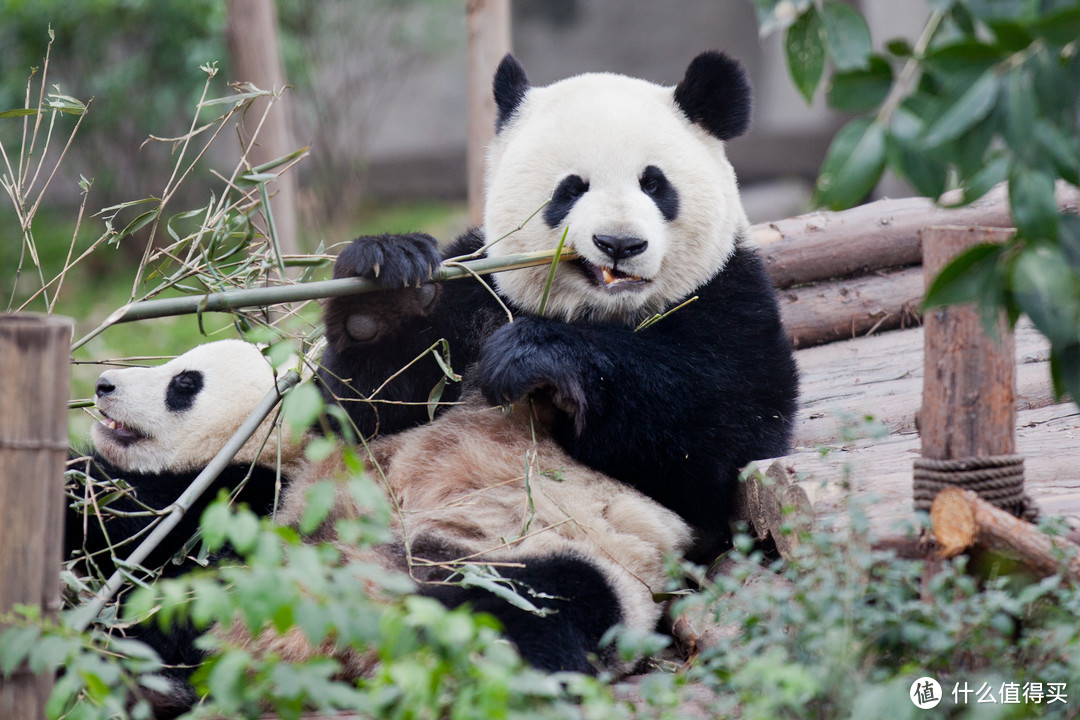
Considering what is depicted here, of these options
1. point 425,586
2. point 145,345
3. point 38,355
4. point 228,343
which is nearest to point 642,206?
point 425,586

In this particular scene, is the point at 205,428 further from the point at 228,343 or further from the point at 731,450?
the point at 731,450

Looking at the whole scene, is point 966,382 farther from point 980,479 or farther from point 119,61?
point 119,61

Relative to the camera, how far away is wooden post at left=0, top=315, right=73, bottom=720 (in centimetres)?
165

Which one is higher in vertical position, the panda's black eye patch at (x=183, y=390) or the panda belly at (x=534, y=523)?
the panda's black eye patch at (x=183, y=390)

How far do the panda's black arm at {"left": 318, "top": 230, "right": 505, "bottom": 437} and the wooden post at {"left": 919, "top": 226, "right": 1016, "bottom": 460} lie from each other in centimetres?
111

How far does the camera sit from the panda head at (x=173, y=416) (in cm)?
291

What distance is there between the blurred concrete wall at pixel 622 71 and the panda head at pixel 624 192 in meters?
6.91

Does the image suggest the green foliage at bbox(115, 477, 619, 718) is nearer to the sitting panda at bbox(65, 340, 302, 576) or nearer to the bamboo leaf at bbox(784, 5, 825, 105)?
the bamboo leaf at bbox(784, 5, 825, 105)

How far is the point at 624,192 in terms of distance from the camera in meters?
2.75

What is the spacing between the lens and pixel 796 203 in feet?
32.3

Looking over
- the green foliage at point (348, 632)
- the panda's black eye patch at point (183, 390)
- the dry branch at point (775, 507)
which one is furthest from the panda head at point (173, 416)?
the green foliage at point (348, 632)

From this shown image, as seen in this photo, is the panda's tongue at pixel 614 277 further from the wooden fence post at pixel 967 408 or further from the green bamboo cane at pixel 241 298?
the wooden fence post at pixel 967 408

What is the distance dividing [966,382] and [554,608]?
1.04 metres

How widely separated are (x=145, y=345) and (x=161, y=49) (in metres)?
2.78
